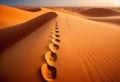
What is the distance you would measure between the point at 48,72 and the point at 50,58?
1.21ft

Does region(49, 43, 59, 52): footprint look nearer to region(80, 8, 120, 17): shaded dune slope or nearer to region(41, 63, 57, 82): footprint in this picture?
region(41, 63, 57, 82): footprint

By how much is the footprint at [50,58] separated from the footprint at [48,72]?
8 centimetres

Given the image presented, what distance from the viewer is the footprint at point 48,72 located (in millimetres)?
2126

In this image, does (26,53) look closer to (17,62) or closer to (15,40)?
(17,62)

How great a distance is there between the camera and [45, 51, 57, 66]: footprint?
2409mm

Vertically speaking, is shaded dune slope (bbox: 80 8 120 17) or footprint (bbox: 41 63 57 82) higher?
footprint (bbox: 41 63 57 82)

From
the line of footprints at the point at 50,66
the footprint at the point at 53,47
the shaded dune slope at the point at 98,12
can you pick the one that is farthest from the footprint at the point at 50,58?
the shaded dune slope at the point at 98,12

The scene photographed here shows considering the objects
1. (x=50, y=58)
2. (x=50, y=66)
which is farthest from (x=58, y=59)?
(x=50, y=66)

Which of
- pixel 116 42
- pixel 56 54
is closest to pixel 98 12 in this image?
pixel 116 42

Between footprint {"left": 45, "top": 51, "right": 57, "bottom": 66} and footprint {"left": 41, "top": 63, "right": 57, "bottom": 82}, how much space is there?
8 centimetres

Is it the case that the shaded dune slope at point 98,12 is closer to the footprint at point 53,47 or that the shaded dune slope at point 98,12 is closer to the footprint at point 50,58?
the footprint at point 53,47

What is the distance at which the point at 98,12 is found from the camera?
19.3m

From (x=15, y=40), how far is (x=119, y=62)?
208 cm

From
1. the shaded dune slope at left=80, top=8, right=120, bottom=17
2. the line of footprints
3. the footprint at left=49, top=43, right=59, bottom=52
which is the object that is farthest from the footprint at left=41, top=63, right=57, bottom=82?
the shaded dune slope at left=80, top=8, right=120, bottom=17
